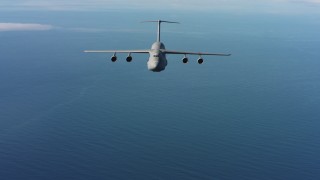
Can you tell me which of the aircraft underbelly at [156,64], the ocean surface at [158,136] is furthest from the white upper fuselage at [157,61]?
the ocean surface at [158,136]

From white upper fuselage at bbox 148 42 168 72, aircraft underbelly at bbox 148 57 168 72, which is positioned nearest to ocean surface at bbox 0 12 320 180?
white upper fuselage at bbox 148 42 168 72

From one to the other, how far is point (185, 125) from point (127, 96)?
51252 mm

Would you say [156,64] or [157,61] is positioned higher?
[157,61]

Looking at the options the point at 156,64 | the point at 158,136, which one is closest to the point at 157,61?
the point at 156,64

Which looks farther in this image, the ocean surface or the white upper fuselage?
the ocean surface

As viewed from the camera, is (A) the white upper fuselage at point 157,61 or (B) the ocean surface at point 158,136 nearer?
(A) the white upper fuselage at point 157,61

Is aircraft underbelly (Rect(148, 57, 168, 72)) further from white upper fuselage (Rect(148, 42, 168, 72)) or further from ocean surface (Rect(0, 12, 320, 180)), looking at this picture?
ocean surface (Rect(0, 12, 320, 180))

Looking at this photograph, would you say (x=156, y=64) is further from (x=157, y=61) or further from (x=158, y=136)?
(x=158, y=136)

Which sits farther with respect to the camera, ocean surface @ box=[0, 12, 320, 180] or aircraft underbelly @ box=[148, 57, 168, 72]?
ocean surface @ box=[0, 12, 320, 180]

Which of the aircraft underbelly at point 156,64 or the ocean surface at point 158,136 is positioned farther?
the ocean surface at point 158,136

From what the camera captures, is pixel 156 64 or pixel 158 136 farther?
pixel 158 136

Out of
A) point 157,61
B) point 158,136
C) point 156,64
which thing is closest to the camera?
point 156,64

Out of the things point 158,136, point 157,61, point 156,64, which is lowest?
point 156,64

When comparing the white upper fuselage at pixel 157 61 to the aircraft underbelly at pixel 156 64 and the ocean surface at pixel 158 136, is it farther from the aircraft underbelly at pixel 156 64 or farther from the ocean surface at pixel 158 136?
the ocean surface at pixel 158 136
